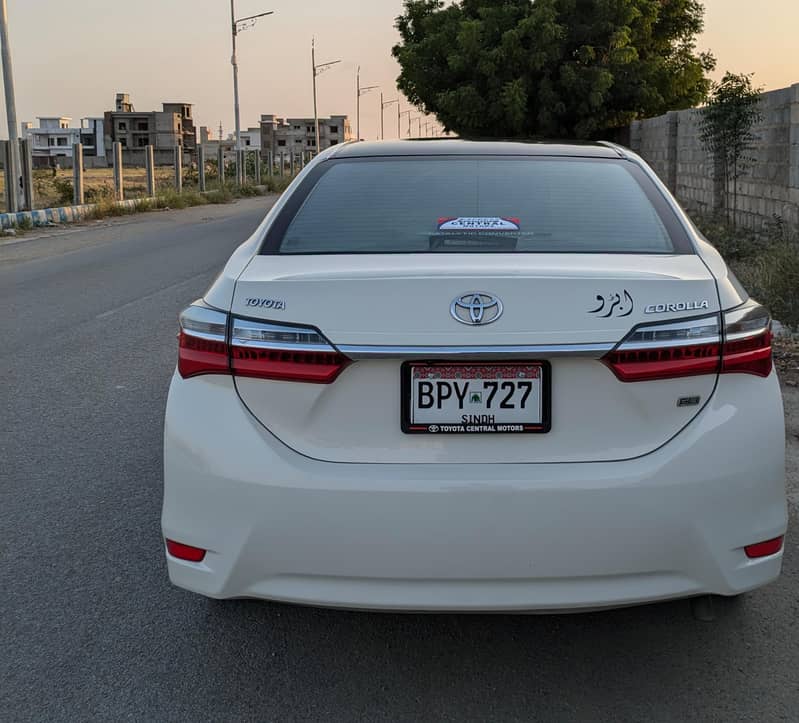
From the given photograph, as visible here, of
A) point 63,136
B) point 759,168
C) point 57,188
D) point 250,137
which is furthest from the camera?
point 250,137

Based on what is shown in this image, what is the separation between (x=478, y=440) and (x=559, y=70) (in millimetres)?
34849

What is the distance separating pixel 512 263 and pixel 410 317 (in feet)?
1.26

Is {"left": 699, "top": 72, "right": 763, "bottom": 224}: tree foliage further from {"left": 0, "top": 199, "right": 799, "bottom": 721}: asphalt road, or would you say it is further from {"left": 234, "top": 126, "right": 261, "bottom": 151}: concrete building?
{"left": 234, "top": 126, "right": 261, "bottom": 151}: concrete building

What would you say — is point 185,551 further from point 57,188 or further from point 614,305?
point 57,188

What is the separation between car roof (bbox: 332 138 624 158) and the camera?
3.99 m

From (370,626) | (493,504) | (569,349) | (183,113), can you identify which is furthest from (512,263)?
(183,113)

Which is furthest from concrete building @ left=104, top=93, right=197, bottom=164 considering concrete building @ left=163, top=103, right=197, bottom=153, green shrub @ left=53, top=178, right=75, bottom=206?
green shrub @ left=53, top=178, right=75, bottom=206

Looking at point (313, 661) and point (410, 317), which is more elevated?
point (410, 317)

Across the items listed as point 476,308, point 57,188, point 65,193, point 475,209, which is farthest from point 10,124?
point 476,308

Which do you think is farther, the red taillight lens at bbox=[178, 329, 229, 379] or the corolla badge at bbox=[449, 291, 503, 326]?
the red taillight lens at bbox=[178, 329, 229, 379]

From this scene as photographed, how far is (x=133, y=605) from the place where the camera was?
366cm

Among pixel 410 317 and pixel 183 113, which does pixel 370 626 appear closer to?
pixel 410 317

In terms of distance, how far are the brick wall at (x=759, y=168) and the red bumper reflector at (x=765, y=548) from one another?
10.6 meters

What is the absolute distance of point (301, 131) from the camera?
548 ft
